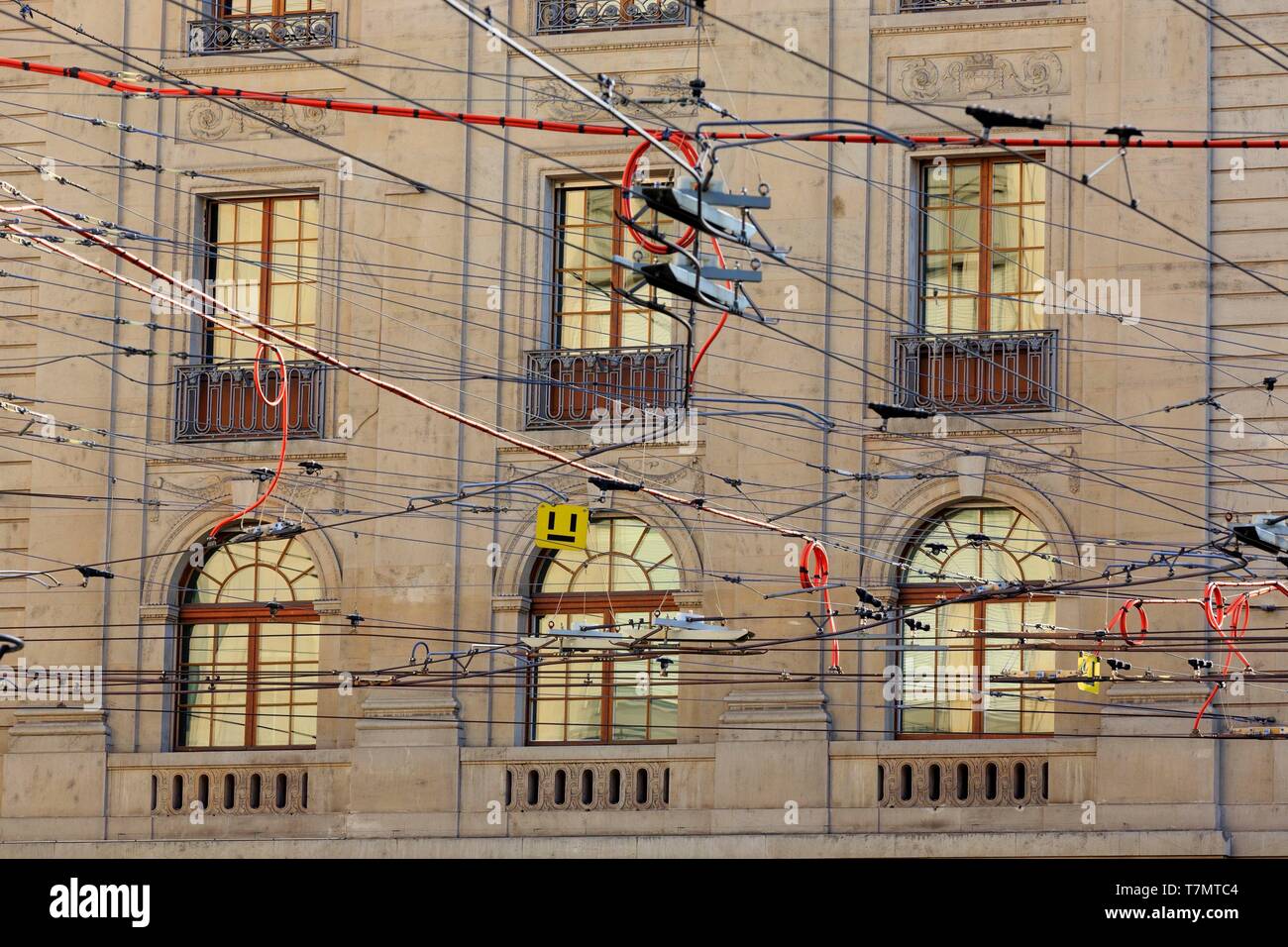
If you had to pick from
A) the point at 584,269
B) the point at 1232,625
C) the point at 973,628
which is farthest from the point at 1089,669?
the point at 584,269

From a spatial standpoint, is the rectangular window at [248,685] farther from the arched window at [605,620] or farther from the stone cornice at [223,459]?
the arched window at [605,620]

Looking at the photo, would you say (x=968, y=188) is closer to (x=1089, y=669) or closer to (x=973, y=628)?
(x=973, y=628)

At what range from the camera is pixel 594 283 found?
32.6 meters

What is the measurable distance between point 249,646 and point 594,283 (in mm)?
5998

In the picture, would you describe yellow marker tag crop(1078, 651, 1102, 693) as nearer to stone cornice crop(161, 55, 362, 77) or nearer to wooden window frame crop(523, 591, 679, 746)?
wooden window frame crop(523, 591, 679, 746)

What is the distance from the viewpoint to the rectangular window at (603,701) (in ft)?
103

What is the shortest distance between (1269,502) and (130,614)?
13.4 m

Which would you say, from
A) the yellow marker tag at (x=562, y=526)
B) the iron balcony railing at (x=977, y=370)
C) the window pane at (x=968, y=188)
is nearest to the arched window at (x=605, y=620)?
the yellow marker tag at (x=562, y=526)

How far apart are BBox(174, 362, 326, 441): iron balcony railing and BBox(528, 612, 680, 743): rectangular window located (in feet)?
13.3

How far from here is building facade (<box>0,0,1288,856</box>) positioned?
1187 inches

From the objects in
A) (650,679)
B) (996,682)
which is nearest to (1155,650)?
(996,682)

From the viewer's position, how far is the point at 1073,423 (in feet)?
99.6

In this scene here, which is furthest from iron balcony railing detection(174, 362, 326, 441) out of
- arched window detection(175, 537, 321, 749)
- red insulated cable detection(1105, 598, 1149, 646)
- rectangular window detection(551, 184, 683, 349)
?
red insulated cable detection(1105, 598, 1149, 646)

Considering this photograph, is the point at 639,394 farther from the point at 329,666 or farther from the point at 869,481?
the point at 329,666
